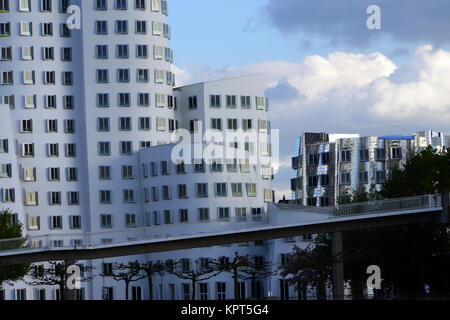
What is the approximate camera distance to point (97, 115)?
141875mm

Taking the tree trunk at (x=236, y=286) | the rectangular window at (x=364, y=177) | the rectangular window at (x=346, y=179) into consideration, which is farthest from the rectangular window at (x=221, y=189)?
the rectangular window at (x=346, y=179)

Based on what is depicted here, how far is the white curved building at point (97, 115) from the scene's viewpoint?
140375mm

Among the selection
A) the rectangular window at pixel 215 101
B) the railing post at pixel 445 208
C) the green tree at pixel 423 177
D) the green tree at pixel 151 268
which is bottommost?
the green tree at pixel 151 268

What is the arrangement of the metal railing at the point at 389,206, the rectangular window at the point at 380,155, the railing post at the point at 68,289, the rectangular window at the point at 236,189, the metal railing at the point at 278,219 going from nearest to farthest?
the metal railing at the point at 389,206
the metal railing at the point at 278,219
the railing post at the point at 68,289
the rectangular window at the point at 236,189
the rectangular window at the point at 380,155

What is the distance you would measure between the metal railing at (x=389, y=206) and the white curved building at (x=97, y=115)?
96.2 ft

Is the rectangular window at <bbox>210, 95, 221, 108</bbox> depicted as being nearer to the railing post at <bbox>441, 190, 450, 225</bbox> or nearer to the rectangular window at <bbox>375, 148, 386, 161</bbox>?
the railing post at <bbox>441, 190, 450, 225</bbox>

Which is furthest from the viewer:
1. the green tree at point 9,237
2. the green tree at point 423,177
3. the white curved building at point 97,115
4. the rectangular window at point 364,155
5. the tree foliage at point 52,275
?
the rectangular window at point 364,155

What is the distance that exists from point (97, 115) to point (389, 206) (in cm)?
4586

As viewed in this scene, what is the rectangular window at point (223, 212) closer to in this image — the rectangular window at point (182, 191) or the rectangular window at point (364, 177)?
the rectangular window at point (182, 191)

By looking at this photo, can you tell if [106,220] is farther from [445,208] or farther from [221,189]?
[445,208]

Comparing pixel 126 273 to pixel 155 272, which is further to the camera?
pixel 155 272

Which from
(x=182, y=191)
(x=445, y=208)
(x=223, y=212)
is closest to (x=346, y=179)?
(x=223, y=212)

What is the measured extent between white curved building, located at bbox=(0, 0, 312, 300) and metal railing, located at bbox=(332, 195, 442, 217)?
29.3m
